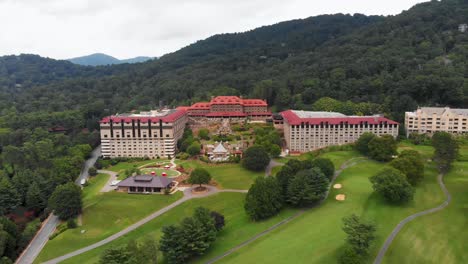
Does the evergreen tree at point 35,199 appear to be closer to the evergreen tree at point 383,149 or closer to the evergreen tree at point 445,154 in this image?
the evergreen tree at point 383,149

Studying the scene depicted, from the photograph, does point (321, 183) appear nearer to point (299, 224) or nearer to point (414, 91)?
point (299, 224)

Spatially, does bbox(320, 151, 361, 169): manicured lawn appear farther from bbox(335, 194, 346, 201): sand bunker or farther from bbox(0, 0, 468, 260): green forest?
bbox(0, 0, 468, 260): green forest

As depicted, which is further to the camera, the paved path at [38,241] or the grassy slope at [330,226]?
the paved path at [38,241]

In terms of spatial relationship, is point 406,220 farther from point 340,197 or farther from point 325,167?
point 325,167

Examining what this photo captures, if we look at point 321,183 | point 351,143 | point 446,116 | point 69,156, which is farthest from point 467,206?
point 69,156

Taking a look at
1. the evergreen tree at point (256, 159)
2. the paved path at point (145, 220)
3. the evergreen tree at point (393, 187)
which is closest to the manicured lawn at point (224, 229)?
the paved path at point (145, 220)

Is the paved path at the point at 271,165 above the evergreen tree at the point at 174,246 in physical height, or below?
above

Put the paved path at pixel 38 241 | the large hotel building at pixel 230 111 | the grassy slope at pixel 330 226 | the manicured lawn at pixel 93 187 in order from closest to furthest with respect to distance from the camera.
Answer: the grassy slope at pixel 330 226
the paved path at pixel 38 241
the manicured lawn at pixel 93 187
the large hotel building at pixel 230 111

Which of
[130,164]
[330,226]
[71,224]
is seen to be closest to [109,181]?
[130,164]
